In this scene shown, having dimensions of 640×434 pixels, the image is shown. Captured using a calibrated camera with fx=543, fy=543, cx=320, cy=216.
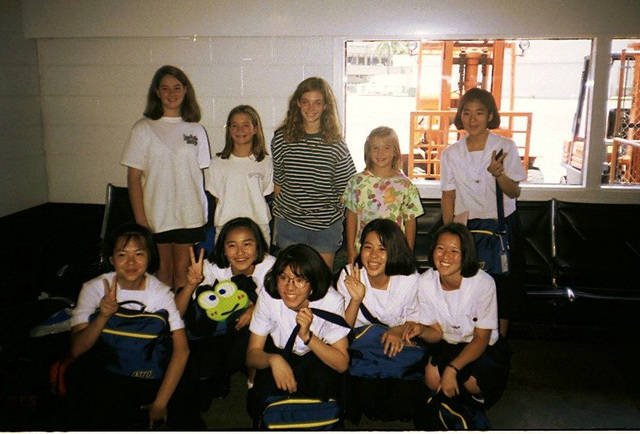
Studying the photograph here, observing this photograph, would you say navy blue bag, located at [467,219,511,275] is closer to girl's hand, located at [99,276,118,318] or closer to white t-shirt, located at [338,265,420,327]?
white t-shirt, located at [338,265,420,327]

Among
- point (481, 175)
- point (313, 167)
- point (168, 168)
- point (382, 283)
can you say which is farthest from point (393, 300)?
point (168, 168)

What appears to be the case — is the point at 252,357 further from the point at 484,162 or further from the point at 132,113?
the point at 132,113

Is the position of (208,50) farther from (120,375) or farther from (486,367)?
(486,367)

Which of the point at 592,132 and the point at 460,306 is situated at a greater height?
the point at 592,132

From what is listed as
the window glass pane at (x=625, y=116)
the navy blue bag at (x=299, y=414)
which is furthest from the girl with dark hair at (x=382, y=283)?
the window glass pane at (x=625, y=116)

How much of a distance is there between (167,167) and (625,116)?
16.8 ft

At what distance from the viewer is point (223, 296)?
109 inches

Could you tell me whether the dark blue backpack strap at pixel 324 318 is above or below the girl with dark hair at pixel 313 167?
below

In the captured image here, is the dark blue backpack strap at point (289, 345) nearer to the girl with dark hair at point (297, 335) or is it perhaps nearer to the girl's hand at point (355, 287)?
the girl with dark hair at point (297, 335)

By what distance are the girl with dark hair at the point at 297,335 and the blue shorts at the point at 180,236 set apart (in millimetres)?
1016

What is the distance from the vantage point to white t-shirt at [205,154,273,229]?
3375 mm

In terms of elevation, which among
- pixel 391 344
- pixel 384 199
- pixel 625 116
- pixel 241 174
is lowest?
pixel 391 344

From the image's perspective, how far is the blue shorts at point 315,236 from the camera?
10.8ft

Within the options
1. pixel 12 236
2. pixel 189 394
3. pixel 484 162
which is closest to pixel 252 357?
pixel 189 394
